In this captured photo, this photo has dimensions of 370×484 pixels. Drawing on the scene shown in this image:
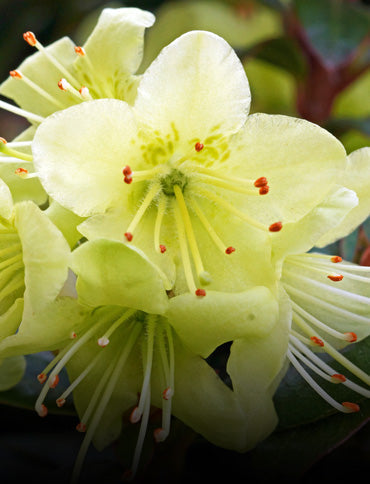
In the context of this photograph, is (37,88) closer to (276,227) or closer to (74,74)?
(74,74)

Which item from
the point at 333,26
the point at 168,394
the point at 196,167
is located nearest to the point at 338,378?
the point at 168,394

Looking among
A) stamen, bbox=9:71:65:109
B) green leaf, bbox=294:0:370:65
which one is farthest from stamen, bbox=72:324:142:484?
green leaf, bbox=294:0:370:65

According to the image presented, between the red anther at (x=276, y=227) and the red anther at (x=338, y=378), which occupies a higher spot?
the red anther at (x=276, y=227)

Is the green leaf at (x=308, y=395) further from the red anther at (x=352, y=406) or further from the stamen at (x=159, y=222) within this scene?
the stamen at (x=159, y=222)

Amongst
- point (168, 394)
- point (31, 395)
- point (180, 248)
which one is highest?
point (180, 248)

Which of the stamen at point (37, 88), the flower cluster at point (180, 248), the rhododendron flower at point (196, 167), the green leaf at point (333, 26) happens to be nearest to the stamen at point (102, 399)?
the flower cluster at point (180, 248)

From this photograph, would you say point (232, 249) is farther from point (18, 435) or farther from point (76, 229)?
point (18, 435)
